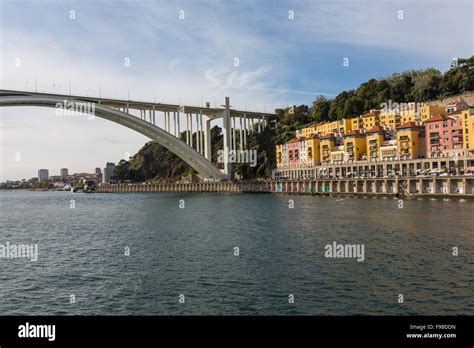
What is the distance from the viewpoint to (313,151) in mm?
65562

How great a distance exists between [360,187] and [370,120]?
58.9 ft

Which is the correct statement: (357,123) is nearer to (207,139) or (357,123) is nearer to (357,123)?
(357,123)

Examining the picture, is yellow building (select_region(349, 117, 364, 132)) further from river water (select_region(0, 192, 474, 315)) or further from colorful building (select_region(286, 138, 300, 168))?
river water (select_region(0, 192, 474, 315))

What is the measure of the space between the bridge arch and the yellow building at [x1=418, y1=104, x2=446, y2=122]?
99.9ft

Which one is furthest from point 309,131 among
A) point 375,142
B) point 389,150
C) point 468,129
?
point 468,129

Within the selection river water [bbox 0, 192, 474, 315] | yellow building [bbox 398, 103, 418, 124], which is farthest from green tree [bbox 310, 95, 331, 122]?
river water [bbox 0, 192, 474, 315]

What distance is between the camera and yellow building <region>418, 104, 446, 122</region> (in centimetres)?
5581

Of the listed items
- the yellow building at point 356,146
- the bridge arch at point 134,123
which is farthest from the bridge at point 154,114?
the yellow building at point 356,146

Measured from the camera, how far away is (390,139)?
5650 centimetres

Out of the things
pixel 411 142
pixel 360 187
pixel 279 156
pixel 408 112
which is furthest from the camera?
pixel 279 156

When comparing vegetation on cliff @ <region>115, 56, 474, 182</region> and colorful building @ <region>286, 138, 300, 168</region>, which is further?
colorful building @ <region>286, 138, 300, 168</region>

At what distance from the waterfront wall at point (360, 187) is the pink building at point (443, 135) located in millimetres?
6365
